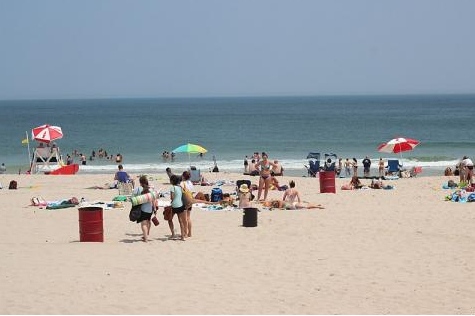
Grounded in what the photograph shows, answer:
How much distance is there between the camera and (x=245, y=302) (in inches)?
317

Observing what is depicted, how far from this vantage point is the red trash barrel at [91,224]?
11.8m

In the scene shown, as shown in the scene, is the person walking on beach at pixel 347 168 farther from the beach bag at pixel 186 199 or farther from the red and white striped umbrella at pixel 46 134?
the beach bag at pixel 186 199

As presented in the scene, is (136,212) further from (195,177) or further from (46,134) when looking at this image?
(46,134)

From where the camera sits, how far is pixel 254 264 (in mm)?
10180

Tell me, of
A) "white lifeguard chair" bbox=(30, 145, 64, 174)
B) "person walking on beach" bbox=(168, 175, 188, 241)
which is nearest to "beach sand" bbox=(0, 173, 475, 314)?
"person walking on beach" bbox=(168, 175, 188, 241)

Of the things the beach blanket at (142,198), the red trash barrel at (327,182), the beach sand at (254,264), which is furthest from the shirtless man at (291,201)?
the beach blanket at (142,198)

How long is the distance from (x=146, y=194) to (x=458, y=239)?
5420 millimetres

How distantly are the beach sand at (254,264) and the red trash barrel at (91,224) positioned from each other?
0.26 meters

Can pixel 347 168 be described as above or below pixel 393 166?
below

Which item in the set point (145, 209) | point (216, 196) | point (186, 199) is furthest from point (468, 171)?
point (145, 209)

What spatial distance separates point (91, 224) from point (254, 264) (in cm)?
319

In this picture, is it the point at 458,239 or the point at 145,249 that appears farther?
the point at 458,239

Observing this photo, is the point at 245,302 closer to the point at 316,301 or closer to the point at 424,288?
the point at 316,301

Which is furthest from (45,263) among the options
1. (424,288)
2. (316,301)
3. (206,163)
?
(206,163)
